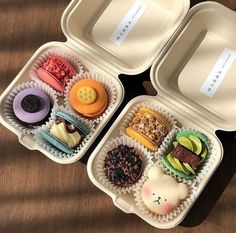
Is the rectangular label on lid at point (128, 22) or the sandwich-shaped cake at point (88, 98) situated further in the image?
the rectangular label on lid at point (128, 22)

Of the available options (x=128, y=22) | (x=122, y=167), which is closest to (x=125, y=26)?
(x=128, y=22)

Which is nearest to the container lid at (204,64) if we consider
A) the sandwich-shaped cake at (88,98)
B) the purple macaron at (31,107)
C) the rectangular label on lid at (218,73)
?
the rectangular label on lid at (218,73)

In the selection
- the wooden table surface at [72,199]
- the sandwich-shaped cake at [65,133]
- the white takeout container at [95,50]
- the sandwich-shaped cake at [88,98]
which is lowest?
the wooden table surface at [72,199]

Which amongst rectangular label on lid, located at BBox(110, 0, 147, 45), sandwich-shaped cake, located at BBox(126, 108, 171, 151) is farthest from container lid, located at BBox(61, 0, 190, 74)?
sandwich-shaped cake, located at BBox(126, 108, 171, 151)

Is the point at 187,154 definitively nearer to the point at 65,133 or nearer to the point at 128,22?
the point at 65,133

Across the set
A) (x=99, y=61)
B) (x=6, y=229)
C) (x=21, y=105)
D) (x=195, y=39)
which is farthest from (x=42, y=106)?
(x=195, y=39)

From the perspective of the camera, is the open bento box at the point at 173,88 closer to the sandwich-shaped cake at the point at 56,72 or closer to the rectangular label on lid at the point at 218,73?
the rectangular label on lid at the point at 218,73
